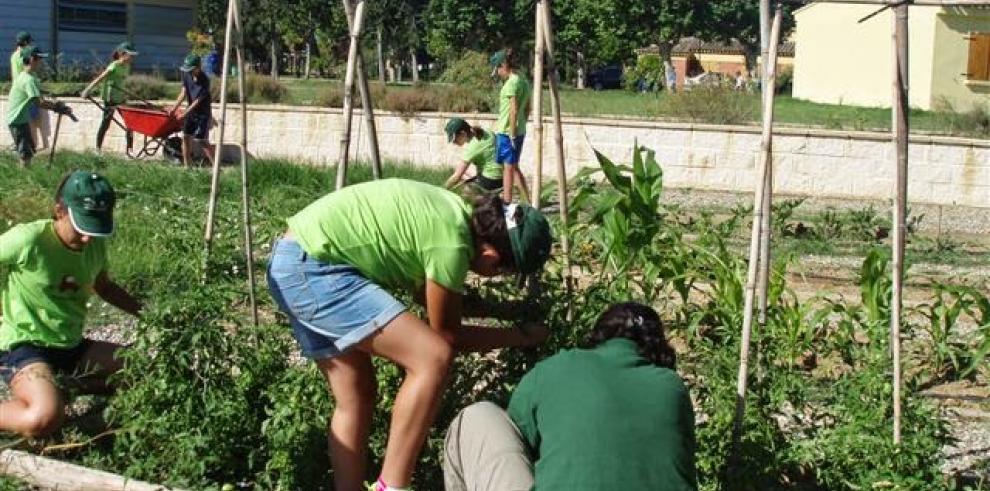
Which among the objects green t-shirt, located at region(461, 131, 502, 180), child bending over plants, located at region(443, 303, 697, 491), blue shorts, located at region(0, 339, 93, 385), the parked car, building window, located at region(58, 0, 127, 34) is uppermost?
building window, located at region(58, 0, 127, 34)

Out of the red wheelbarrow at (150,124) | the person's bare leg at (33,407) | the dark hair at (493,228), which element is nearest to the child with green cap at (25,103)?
the red wheelbarrow at (150,124)

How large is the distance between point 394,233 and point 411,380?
0.49m

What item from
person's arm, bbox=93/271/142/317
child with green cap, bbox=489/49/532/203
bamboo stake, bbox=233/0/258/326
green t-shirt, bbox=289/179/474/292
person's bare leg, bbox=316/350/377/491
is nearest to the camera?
green t-shirt, bbox=289/179/474/292

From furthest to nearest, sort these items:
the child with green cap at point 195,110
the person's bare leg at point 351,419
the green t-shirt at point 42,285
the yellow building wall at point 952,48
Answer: the yellow building wall at point 952,48
the child with green cap at point 195,110
the green t-shirt at point 42,285
the person's bare leg at point 351,419

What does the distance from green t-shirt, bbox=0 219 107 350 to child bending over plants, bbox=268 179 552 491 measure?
1293 millimetres

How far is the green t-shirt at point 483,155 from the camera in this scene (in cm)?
1327

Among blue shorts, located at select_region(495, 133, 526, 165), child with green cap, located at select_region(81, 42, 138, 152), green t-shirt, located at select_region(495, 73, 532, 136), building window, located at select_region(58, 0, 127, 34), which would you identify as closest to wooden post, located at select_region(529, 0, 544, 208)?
blue shorts, located at select_region(495, 133, 526, 165)

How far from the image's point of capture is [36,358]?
5844 mm

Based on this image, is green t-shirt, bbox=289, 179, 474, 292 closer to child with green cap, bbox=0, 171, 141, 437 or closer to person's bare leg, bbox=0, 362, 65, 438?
child with green cap, bbox=0, 171, 141, 437

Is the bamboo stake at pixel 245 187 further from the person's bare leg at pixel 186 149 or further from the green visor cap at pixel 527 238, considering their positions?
the person's bare leg at pixel 186 149

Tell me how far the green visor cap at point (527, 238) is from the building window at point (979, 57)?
3249 cm

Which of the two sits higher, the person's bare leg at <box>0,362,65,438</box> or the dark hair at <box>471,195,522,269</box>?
the dark hair at <box>471,195,522,269</box>

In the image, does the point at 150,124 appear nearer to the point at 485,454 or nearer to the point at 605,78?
the point at 485,454

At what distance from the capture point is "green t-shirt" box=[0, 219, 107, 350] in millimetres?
5812
